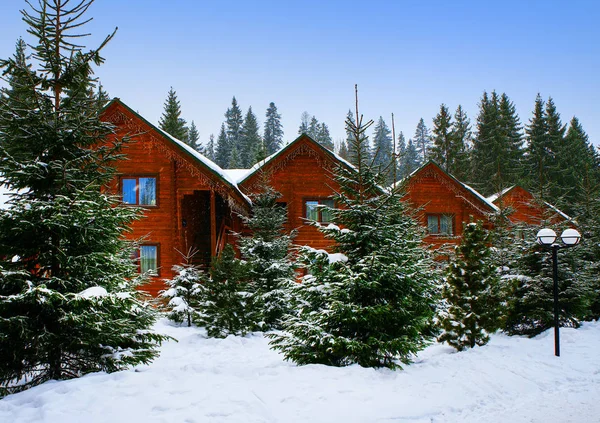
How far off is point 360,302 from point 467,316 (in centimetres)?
382

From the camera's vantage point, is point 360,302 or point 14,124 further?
point 360,302

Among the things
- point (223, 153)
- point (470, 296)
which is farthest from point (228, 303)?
point (223, 153)

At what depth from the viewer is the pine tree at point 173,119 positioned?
158 feet

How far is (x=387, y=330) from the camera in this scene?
289 inches

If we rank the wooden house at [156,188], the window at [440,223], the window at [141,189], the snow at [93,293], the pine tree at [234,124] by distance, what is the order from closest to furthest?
1. the snow at [93,293]
2. the wooden house at [156,188]
3. the window at [141,189]
4. the window at [440,223]
5. the pine tree at [234,124]

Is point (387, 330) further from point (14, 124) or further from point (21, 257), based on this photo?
point (14, 124)

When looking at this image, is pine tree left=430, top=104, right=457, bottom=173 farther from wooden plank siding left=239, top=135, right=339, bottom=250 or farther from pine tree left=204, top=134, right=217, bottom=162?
pine tree left=204, top=134, right=217, bottom=162

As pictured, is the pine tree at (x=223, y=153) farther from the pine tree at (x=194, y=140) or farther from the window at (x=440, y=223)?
the window at (x=440, y=223)

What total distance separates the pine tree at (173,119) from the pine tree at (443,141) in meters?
32.5

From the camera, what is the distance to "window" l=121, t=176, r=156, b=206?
58.9ft

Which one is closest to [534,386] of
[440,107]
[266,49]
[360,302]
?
[360,302]

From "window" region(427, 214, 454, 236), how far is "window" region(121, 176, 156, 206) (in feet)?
54.0

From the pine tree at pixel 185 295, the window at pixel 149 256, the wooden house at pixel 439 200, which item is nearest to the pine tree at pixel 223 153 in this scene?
the wooden house at pixel 439 200

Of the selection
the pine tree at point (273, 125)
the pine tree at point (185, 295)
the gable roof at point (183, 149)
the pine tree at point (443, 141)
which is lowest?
the pine tree at point (185, 295)
